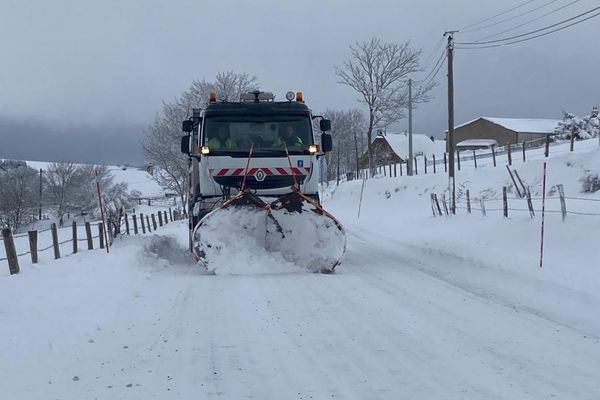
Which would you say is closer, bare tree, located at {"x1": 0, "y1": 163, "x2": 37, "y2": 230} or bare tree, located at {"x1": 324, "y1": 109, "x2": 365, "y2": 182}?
bare tree, located at {"x1": 0, "y1": 163, "x2": 37, "y2": 230}

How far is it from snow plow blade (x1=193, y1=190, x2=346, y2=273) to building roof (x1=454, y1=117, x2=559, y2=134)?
211 ft

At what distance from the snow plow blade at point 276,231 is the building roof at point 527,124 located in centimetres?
6434

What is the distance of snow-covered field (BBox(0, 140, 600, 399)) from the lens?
5051 millimetres

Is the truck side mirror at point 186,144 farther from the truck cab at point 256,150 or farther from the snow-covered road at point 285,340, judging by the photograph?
the snow-covered road at point 285,340

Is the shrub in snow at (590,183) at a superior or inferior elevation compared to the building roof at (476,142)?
inferior

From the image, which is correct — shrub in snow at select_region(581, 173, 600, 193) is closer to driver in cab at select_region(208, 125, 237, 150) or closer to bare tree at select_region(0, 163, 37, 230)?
driver in cab at select_region(208, 125, 237, 150)

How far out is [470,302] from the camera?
27.9 feet

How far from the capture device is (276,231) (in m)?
11.7

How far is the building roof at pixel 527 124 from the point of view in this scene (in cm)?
7157

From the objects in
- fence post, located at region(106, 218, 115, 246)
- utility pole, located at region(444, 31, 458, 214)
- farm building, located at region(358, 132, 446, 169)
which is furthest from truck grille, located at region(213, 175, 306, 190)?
farm building, located at region(358, 132, 446, 169)

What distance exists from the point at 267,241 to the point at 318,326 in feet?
15.8

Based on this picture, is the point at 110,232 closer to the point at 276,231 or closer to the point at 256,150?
the point at 256,150

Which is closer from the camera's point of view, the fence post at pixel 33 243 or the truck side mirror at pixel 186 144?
the fence post at pixel 33 243

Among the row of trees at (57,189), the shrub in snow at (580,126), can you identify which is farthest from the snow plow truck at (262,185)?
the row of trees at (57,189)
